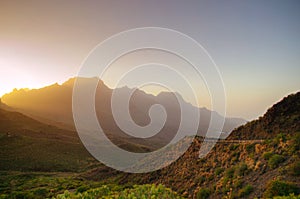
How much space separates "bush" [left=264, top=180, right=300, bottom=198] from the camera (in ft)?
40.6

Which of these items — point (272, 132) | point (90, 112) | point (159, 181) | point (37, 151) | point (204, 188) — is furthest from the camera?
point (90, 112)

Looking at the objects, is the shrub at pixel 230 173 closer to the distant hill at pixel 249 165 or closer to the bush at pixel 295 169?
the distant hill at pixel 249 165

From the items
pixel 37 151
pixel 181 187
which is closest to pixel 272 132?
pixel 181 187

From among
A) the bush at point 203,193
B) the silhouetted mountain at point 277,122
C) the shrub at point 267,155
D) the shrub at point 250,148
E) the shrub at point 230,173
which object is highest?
the silhouetted mountain at point 277,122

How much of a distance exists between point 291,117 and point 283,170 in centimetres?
834

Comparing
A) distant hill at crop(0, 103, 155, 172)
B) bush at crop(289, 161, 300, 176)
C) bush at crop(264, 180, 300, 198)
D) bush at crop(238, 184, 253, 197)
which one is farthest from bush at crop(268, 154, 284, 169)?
distant hill at crop(0, 103, 155, 172)

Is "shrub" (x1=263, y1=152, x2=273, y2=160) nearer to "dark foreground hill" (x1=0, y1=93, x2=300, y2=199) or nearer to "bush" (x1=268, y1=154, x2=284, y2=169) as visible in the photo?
"dark foreground hill" (x1=0, y1=93, x2=300, y2=199)

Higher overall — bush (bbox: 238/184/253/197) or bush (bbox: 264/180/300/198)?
bush (bbox: 264/180/300/198)

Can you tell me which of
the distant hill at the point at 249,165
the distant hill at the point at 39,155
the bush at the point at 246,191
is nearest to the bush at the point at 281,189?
the distant hill at the point at 249,165

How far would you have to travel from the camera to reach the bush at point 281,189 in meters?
12.4

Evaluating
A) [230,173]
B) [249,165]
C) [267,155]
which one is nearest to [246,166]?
[249,165]

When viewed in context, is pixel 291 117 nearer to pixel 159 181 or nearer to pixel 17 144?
pixel 159 181

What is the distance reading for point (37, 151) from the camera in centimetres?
6769

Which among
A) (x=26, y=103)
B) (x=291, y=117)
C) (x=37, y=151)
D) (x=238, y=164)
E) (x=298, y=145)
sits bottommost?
(x=37, y=151)
